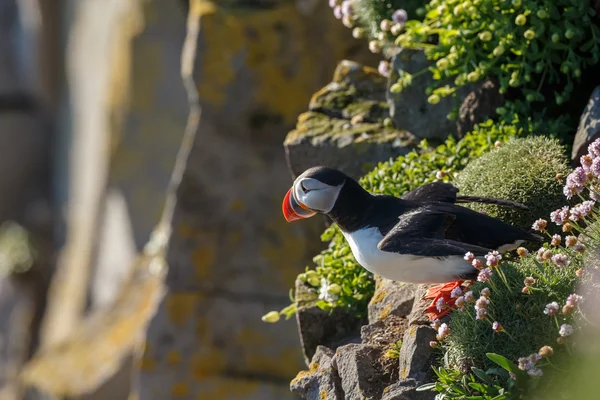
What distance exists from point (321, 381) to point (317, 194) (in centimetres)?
92

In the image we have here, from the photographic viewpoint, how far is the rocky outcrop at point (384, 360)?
4281 millimetres

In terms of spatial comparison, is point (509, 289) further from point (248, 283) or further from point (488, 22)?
point (248, 283)

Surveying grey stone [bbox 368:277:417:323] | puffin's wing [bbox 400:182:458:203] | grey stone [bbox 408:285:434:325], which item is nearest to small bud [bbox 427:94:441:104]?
puffin's wing [bbox 400:182:458:203]

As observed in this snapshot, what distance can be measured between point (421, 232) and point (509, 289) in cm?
55

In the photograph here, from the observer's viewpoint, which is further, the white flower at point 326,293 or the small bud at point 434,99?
the small bud at point 434,99

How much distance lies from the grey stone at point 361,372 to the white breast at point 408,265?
1.25 feet

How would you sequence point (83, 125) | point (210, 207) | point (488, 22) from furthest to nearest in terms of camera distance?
point (83, 125) < point (210, 207) < point (488, 22)

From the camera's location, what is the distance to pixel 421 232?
4.44 metres

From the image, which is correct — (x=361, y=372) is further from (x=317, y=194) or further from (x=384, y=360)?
(x=317, y=194)

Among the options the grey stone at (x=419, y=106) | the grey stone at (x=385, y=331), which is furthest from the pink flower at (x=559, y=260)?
the grey stone at (x=419, y=106)

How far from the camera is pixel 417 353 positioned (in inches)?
169

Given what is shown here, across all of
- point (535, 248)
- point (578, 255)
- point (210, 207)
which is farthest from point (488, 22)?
point (210, 207)

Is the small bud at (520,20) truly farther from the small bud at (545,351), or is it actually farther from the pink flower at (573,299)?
the small bud at (545,351)

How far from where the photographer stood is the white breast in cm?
434
